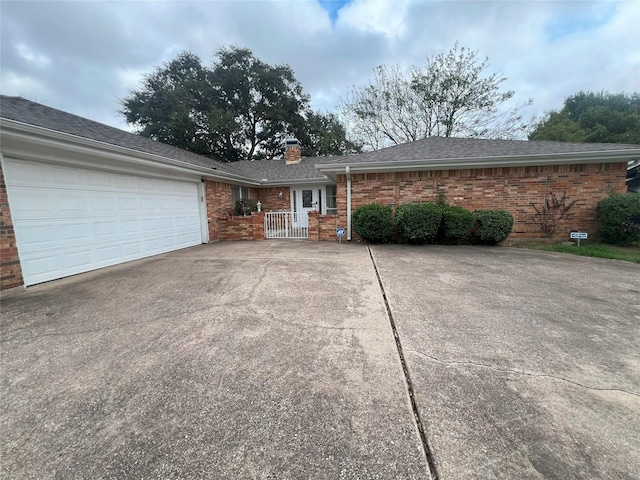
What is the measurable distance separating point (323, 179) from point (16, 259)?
9.89m

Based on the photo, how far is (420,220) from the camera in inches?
303

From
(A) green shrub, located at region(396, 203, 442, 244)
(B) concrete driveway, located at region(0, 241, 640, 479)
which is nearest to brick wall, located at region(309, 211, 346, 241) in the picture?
(A) green shrub, located at region(396, 203, 442, 244)

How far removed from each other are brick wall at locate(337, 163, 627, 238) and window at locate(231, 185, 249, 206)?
525cm

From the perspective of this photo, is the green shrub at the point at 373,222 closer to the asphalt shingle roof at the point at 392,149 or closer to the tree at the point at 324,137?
the asphalt shingle roof at the point at 392,149

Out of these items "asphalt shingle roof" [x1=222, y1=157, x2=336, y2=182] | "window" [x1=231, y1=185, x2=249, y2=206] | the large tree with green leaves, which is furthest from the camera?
the large tree with green leaves

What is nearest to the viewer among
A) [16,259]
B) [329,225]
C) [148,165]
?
[16,259]

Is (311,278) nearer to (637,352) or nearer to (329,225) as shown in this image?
(637,352)

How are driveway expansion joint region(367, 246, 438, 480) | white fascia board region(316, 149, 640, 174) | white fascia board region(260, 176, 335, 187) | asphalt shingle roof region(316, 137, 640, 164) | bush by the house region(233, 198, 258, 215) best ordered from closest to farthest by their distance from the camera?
driveway expansion joint region(367, 246, 438, 480)
white fascia board region(316, 149, 640, 174)
asphalt shingle roof region(316, 137, 640, 164)
bush by the house region(233, 198, 258, 215)
white fascia board region(260, 176, 335, 187)

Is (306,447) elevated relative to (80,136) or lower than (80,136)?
lower

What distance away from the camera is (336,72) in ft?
61.2

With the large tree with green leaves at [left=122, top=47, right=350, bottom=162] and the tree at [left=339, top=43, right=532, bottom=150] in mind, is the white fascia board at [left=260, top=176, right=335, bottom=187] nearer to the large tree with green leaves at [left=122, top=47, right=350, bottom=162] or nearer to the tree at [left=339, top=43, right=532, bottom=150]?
the tree at [left=339, top=43, right=532, bottom=150]

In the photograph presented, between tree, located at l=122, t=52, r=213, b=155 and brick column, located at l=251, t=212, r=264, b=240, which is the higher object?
tree, located at l=122, t=52, r=213, b=155

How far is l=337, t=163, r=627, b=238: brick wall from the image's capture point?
791 centimetres

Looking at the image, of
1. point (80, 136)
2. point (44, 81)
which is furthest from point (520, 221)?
point (44, 81)
